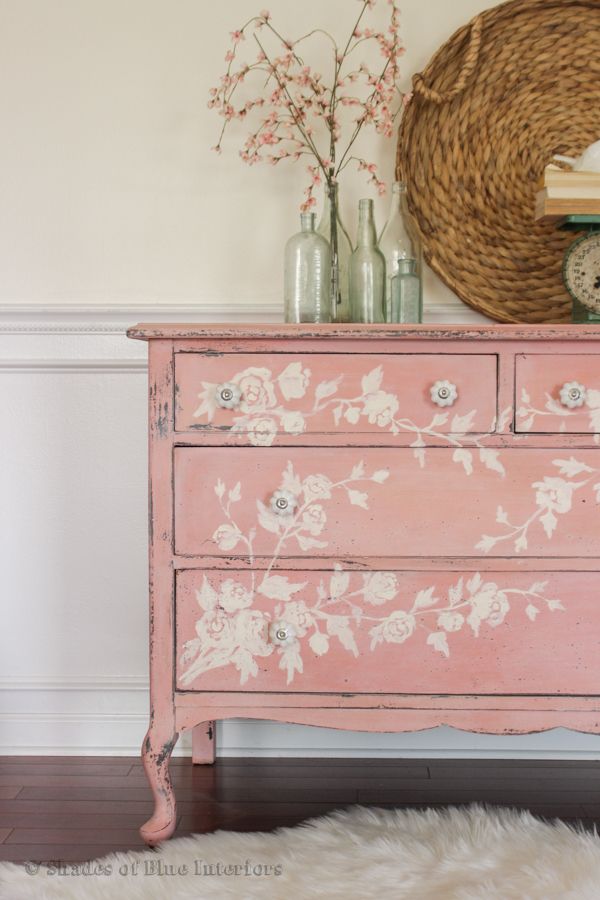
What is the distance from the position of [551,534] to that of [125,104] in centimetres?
145

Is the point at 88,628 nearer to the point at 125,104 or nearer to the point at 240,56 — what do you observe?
the point at 125,104

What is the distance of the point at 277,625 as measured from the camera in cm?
151

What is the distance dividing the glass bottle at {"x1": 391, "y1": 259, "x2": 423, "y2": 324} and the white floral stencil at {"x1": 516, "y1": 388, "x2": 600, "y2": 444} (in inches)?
15.2

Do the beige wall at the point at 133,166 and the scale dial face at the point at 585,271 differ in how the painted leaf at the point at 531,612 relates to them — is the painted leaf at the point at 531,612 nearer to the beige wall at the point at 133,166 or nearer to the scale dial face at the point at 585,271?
the scale dial face at the point at 585,271

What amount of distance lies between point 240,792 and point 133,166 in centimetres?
152

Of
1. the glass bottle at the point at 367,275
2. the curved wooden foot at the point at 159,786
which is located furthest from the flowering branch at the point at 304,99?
the curved wooden foot at the point at 159,786

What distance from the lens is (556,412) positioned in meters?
1.51

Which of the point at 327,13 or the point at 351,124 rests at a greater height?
the point at 327,13

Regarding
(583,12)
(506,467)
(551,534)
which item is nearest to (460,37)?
(583,12)

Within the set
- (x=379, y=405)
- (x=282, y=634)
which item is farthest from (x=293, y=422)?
(x=282, y=634)

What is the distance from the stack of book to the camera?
166cm

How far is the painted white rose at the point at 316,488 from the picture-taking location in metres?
1.51

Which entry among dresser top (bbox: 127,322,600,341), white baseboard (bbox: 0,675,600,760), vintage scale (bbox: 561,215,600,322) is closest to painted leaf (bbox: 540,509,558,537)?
dresser top (bbox: 127,322,600,341)

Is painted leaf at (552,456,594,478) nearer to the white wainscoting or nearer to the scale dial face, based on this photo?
the scale dial face
